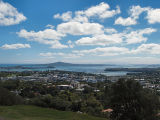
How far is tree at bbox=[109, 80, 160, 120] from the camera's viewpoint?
813cm

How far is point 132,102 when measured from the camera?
8.49 metres

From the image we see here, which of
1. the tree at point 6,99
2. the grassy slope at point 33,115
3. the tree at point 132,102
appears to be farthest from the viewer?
the tree at point 6,99

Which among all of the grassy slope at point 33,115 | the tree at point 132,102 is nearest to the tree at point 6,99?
the grassy slope at point 33,115

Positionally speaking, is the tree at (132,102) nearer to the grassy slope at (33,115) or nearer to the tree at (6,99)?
the grassy slope at (33,115)

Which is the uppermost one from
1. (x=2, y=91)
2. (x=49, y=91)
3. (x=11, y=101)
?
(x=2, y=91)

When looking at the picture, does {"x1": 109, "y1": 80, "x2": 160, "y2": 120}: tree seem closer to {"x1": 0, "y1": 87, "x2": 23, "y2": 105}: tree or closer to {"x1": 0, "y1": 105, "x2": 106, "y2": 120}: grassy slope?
{"x1": 0, "y1": 105, "x2": 106, "y2": 120}: grassy slope

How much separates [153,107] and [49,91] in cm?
3039

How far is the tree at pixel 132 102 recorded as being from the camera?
8.13 m

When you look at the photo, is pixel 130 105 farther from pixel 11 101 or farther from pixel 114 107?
pixel 11 101

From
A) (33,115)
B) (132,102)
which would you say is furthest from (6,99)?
(132,102)

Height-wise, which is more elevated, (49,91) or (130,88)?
(130,88)

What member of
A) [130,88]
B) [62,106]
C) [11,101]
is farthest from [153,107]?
[11,101]

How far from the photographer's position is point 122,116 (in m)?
8.54

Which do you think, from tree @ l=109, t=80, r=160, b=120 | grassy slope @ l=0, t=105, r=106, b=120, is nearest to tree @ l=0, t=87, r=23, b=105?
grassy slope @ l=0, t=105, r=106, b=120
